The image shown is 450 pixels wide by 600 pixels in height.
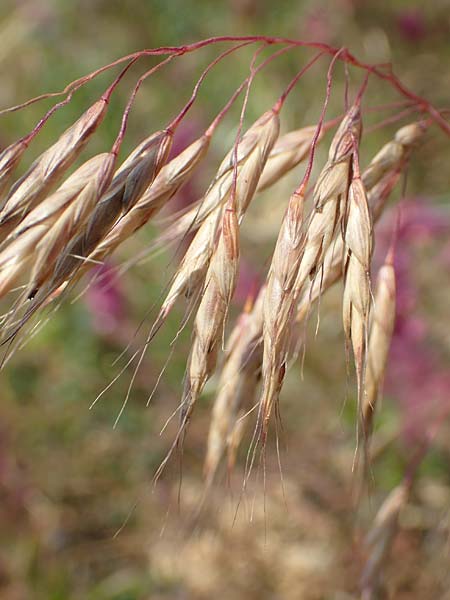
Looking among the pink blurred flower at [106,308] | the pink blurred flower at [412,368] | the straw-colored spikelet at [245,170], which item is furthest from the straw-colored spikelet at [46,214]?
the pink blurred flower at [106,308]

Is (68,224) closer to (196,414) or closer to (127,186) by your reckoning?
(127,186)

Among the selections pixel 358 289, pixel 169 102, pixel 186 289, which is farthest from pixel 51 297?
pixel 169 102

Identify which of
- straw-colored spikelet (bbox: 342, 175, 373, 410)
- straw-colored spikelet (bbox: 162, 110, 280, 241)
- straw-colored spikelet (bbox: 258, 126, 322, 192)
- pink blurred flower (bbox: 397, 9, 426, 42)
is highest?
pink blurred flower (bbox: 397, 9, 426, 42)

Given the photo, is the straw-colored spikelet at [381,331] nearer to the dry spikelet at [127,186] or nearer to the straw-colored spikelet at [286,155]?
the straw-colored spikelet at [286,155]

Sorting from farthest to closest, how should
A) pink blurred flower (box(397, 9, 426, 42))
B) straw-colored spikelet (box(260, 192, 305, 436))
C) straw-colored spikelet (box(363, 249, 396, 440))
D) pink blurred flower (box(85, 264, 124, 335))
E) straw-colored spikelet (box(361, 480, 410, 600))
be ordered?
1. pink blurred flower (box(397, 9, 426, 42))
2. pink blurred flower (box(85, 264, 124, 335))
3. straw-colored spikelet (box(361, 480, 410, 600))
4. straw-colored spikelet (box(363, 249, 396, 440))
5. straw-colored spikelet (box(260, 192, 305, 436))

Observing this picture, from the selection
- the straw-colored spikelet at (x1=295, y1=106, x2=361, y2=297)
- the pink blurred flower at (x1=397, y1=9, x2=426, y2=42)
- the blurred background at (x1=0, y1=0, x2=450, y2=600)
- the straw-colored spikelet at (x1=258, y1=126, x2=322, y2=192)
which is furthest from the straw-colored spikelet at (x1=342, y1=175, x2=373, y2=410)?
the pink blurred flower at (x1=397, y1=9, x2=426, y2=42)

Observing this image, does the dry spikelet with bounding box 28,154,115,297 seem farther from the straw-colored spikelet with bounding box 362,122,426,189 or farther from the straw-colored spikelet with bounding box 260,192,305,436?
the straw-colored spikelet with bounding box 362,122,426,189

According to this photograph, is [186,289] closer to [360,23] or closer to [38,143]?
[38,143]
